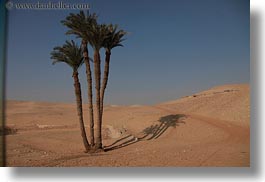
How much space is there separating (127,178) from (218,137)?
7576mm

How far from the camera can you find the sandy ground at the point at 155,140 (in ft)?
36.7

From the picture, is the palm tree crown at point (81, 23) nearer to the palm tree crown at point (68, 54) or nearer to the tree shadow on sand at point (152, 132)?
the palm tree crown at point (68, 54)

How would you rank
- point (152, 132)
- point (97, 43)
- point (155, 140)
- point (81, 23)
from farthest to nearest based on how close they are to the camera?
point (152, 132), point (155, 140), point (97, 43), point (81, 23)

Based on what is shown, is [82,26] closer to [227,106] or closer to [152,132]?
[152,132]

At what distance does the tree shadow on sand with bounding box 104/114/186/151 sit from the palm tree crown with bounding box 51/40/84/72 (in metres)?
4.53

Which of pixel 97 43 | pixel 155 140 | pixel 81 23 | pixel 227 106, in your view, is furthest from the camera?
pixel 227 106

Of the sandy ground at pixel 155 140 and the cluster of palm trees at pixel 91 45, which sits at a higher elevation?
the cluster of palm trees at pixel 91 45

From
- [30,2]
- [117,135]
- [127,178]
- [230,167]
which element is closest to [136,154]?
[127,178]

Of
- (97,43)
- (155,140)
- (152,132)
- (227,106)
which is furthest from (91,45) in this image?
(227,106)

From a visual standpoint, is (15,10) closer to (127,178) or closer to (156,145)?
(127,178)

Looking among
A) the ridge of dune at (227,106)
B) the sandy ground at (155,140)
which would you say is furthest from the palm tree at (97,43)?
the ridge of dune at (227,106)

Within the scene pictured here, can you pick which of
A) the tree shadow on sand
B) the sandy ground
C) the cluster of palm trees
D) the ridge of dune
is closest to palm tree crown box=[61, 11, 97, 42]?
the cluster of palm trees

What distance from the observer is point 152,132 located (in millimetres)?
19938

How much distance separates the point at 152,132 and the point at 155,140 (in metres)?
2.81
